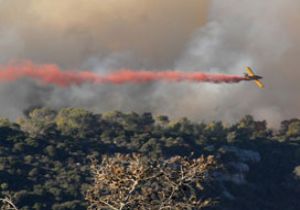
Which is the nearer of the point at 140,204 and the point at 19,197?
the point at 140,204

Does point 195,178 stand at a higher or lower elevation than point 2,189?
lower

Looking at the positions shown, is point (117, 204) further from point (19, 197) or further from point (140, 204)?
point (19, 197)

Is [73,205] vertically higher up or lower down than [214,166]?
higher up

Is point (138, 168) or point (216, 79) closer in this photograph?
point (138, 168)

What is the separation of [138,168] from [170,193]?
290 centimetres

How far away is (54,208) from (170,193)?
135507mm

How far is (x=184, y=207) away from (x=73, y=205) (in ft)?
444

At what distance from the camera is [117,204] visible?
196 ft

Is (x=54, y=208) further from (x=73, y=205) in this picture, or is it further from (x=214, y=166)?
(x=214, y=166)

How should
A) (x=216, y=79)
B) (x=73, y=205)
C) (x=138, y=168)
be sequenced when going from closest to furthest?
(x=138, y=168) < (x=216, y=79) < (x=73, y=205)

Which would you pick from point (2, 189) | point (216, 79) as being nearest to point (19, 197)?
point (2, 189)

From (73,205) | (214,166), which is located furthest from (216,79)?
(214,166)

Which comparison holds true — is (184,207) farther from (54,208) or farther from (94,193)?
(54,208)

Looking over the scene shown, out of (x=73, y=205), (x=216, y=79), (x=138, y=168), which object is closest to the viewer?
(x=138, y=168)
